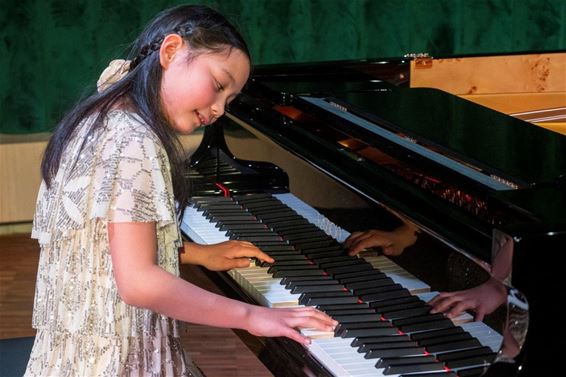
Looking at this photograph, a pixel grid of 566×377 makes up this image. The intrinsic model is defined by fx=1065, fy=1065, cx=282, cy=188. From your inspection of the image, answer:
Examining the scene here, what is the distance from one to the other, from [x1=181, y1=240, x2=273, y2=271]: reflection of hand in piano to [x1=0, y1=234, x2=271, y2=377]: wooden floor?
520 mm

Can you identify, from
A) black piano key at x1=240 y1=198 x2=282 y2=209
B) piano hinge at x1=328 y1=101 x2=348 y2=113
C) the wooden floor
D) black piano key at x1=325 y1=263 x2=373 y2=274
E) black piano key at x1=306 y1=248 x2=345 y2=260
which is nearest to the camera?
black piano key at x1=325 y1=263 x2=373 y2=274

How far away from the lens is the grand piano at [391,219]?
1.50 metres

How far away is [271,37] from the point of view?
17.0 feet

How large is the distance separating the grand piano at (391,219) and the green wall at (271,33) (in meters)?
2.17

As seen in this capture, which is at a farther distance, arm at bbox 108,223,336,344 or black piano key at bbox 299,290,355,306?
black piano key at bbox 299,290,355,306

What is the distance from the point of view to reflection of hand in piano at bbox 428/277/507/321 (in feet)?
5.05

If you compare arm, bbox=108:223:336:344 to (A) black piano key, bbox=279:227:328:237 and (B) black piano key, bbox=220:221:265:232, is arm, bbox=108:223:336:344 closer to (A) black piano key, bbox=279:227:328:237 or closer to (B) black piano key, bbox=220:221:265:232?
(A) black piano key, bbox=279:227:328:237

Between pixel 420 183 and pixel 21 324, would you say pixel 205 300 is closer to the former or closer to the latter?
pixel 420 183

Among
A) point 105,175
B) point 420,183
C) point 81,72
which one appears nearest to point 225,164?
point 420,183

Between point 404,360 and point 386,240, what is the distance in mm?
259

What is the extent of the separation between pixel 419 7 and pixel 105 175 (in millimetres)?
3892

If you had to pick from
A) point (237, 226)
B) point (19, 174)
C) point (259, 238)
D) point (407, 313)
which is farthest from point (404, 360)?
point (19, 174)

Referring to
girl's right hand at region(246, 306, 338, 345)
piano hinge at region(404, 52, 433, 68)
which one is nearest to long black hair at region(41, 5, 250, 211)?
girl's right hand at region(246, 306, 338, 345)

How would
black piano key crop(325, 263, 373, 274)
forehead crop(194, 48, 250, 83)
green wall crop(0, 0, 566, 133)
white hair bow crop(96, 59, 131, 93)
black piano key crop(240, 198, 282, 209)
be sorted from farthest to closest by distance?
green wall crop(0, 0, 566, 133) → black piano key crop(240, 198, 282, 209) → black piano key crop(325, 263, 373, 274) → white hair bow crop(96, 59, 131, 93) → forehead crop(194, 48, 250, 83)
